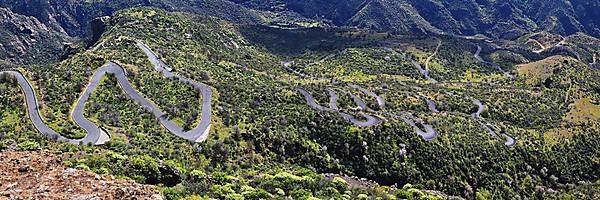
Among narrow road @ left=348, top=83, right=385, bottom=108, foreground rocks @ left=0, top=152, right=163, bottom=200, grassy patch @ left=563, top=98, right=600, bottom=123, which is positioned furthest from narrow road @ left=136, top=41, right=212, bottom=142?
grassy patch @ left=563, top=98, right=600, bottom=123

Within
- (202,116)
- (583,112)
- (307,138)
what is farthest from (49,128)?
(583,112)

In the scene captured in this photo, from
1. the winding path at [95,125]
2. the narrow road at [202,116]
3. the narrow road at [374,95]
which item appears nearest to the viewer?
the winding path at [95,125]

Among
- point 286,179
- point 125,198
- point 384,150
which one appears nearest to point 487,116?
point 384,150

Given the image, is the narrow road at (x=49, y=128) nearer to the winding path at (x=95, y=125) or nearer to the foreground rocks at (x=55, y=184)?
the winding path at (x=95, y=125)

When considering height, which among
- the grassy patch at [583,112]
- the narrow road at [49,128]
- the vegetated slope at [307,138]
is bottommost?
the grassy patch at [583,112]

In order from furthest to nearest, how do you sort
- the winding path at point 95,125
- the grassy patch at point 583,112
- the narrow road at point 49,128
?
the grassy patch at point 583,112
the winding path at point 95,125
the narrow road at point 49,128

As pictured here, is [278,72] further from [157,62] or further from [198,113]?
[198,113]

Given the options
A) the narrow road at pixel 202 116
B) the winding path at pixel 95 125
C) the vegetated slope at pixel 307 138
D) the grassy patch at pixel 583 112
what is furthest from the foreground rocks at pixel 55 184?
the grassy patch at pixel 583 112
